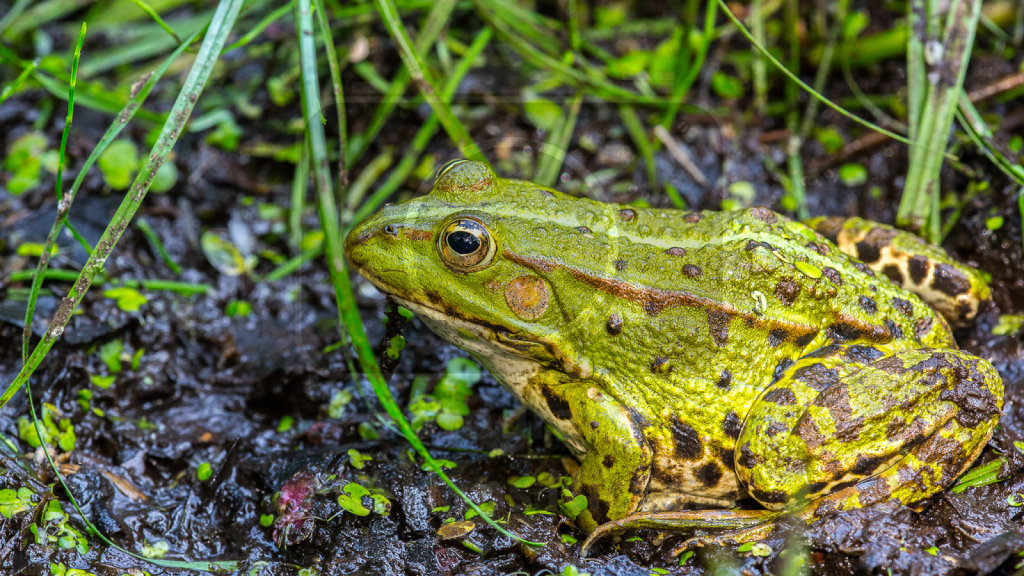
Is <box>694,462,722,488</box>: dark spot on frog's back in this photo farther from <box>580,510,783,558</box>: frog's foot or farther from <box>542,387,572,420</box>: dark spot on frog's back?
<box>542,387,572,420</box>: dark spot on frog's back

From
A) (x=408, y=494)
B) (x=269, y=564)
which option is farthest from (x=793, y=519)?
(x=269, y=564)

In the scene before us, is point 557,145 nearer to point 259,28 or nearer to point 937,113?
point 259,28

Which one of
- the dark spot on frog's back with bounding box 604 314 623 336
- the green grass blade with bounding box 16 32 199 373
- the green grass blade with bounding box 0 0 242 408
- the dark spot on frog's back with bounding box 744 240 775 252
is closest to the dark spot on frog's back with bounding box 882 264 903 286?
the dark spot on frog's back with bounding box 744 240 775 252

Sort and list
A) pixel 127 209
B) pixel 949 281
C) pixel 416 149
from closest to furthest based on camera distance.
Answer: pixel 127 209 < pixel 949 281 < pixel 416 149

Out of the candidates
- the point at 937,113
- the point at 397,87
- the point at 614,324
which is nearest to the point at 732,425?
the point at 614,324

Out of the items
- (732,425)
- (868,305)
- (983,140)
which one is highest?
(983,140)

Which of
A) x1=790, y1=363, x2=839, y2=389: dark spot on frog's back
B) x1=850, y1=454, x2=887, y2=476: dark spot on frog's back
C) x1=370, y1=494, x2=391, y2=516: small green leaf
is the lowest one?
x1=370, y1=494, x2=391, y2=516: small green leaf
